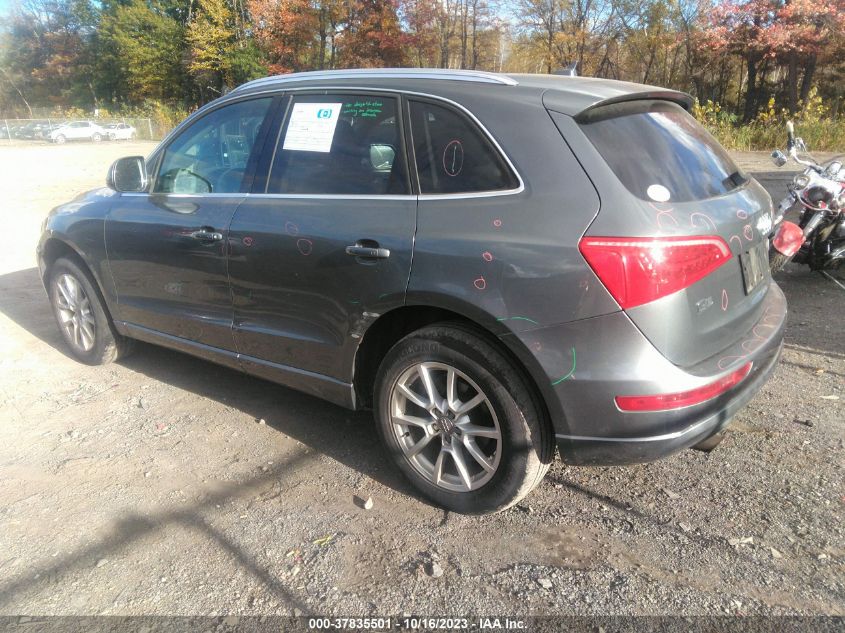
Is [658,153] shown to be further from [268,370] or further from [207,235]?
[207,235]

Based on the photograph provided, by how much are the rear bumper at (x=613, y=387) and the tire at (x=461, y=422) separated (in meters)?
0.15

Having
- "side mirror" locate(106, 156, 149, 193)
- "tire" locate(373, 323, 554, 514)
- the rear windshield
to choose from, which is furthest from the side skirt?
Answer: the rear windshield

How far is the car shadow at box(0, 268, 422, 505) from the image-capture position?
134 inches

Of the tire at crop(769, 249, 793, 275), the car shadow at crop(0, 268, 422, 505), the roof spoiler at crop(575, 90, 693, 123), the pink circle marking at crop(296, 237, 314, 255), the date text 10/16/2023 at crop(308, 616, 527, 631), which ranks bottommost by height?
the car shadow at crop(0, 268, 422, 505)

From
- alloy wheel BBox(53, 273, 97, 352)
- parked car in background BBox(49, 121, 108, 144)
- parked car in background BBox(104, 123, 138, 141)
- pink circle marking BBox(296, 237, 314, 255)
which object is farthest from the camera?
parked car in background BBox(104, 123, 138, 141)

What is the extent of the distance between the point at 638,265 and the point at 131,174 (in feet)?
10.9

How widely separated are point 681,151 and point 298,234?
177 centimetres

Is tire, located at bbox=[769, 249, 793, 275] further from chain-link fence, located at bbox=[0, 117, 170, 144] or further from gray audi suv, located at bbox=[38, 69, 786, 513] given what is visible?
chain-link fence, located at bbox=[0, 117, 170, 144]

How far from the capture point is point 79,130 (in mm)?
40469

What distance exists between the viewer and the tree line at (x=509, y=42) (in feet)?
73.2

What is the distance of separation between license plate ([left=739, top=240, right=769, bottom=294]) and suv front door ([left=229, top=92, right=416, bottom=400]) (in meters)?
1.41

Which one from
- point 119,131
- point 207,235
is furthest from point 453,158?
point 119,131

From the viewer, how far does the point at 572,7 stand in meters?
29.5

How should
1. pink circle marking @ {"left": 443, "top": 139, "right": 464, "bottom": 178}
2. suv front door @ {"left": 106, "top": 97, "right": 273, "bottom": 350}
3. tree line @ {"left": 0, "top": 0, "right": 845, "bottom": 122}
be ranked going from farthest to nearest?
tree line @ {"left": 0, "top": 0, "right": 845, "bottom": 122}
suv front door @ {"left": 106, "top": 97, "right": 273, "bottom": 350}
pink circle marking @ {"left": 443, "top": 139, "right": 464, "bottom": 178}
